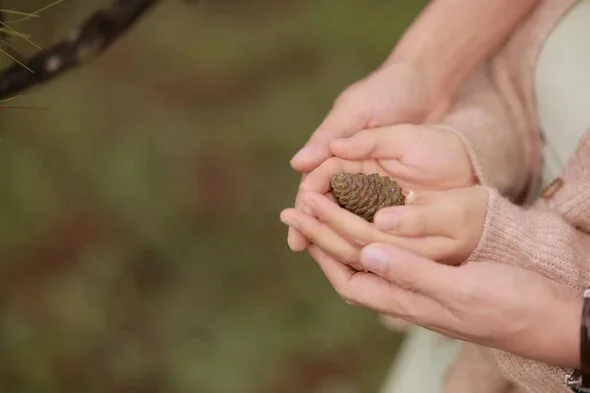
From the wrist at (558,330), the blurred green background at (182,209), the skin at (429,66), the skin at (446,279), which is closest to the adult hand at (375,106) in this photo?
the skin at (429,66)

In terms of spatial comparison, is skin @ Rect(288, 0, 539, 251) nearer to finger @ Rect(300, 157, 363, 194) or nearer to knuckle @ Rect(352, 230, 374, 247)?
finger @ Rect(300, 157, 363, 194)

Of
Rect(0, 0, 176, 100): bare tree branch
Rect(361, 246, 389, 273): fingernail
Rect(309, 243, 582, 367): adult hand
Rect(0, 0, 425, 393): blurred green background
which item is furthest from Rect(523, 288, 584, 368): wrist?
Rect(0, 0, 425, 393): blurred green background

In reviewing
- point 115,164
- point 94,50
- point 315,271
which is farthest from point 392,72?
point 115,164

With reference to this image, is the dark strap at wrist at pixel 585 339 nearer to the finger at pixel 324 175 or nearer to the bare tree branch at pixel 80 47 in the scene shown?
the finger at pixel 324 175

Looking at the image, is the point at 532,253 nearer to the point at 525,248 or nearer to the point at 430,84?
the point at 525,248

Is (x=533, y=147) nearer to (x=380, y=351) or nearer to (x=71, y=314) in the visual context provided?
(x=380, y=351)

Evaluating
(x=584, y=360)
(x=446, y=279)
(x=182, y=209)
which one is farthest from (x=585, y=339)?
(x=182, y=209)
